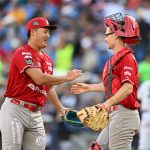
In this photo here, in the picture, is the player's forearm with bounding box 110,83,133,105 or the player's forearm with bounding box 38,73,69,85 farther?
the player's forearm with bounding box 38,73,69,85

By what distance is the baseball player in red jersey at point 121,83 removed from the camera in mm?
7797

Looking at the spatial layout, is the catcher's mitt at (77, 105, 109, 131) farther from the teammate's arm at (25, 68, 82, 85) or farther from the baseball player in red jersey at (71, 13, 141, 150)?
the teammate's arm at (25, 68, 82, 85)

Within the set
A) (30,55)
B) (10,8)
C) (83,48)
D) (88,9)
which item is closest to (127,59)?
(30,55)

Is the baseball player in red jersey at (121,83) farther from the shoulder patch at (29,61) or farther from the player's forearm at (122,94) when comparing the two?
the shoulder patch at (29,61)

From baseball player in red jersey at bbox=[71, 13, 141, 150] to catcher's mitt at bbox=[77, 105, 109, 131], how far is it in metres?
0.15

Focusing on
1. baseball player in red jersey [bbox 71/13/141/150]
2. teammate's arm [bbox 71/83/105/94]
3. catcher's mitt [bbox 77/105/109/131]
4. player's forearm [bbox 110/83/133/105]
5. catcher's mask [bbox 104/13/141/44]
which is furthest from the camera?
teammate's arm [bbox 71/83/105/94]

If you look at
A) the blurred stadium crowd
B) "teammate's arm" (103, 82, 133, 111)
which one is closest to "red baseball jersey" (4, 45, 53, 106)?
"teammate's arm" (103, 82, 133, 111)

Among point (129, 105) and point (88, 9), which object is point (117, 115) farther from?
point (88, 9)

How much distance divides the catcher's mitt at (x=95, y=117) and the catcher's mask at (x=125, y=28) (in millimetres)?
947

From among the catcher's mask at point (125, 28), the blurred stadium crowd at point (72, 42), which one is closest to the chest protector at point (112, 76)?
the catcher's mask at point (125, 28)

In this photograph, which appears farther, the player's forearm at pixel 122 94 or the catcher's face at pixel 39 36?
the catcher's face at pixel 39 36

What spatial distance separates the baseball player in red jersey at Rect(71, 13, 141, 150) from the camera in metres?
7.80

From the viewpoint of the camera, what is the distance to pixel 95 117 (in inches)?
302

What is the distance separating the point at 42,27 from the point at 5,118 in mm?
1259
